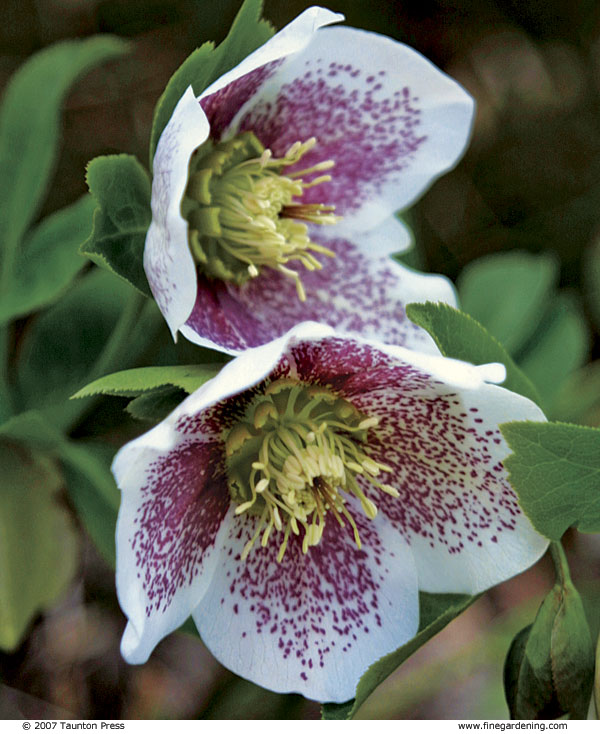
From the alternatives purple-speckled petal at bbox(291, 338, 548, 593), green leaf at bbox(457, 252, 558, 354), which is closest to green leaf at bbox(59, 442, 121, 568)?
purple-speckled petal at bbox(291, 338, 548, 593)

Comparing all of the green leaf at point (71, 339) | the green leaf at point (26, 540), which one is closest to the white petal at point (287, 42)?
the green leaf at point (71, 339)

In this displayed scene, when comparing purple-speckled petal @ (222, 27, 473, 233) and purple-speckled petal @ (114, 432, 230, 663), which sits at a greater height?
purple-speckled petal @ (222, 27, 473, 233)

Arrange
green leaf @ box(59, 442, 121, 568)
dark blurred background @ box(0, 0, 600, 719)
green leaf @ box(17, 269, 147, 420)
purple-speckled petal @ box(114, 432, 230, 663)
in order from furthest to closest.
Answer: dark blurred background @ box(0, 0, 600, 719) → green leaf @ box(17, 269, 147, 420) → green leaf @ box(59, 442, 121, 568) → purple-speckled petal @ box(114, 432, 230, 663)

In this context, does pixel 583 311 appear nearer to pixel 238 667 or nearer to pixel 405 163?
pixel 405 163

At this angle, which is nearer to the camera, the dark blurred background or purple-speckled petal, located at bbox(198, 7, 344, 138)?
purple-speckled petal, located at bbox(198, 7, 344, 138)

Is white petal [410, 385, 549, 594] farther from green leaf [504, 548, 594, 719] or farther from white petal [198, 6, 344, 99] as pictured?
white petal [198, 6, 344, 99]

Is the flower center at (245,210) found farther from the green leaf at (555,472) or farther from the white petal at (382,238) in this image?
the green leaf at (555,472)
